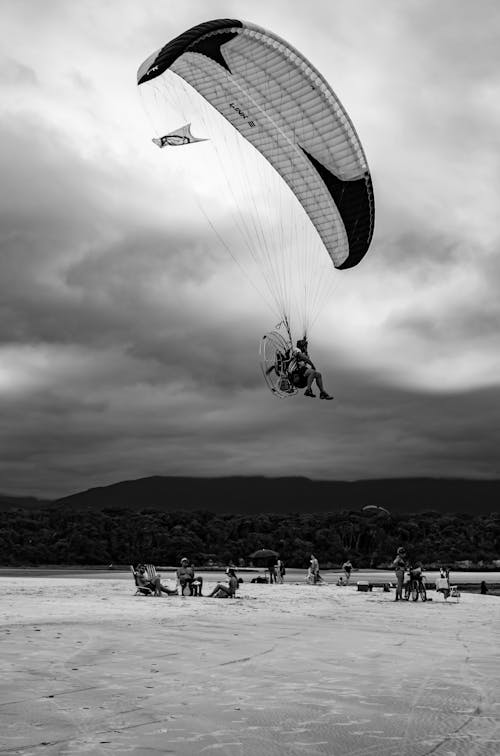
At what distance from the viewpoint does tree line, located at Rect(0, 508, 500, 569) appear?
73062 millimetres

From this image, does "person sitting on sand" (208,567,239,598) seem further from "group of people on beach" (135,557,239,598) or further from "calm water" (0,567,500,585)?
"calm water" (0,567,500,585)

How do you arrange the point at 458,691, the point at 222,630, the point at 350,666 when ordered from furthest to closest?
the point at 222,630 → the point at 350,666 → the point at 458,691

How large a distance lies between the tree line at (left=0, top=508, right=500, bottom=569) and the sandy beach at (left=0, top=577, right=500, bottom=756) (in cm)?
5295

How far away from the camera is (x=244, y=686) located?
852 cm

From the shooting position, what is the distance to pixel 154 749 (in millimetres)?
5949

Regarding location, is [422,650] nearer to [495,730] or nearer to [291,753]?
[495,730]

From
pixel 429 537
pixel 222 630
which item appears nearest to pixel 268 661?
pixel 222 630

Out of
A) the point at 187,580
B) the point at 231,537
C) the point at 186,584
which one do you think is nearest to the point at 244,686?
the point at 187,580

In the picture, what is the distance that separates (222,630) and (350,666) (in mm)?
4570

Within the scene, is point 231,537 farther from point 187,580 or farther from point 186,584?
point 187,580

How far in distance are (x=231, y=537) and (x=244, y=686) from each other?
85.2 metres

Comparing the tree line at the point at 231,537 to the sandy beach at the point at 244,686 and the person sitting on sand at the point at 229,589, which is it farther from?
the sandy beach at the point at 244,686

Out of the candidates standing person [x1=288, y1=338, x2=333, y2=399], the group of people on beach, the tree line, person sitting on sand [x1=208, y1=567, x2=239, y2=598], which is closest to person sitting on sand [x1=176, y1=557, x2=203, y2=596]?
the group of people on beach

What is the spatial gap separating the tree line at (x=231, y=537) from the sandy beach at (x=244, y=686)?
52945mm
